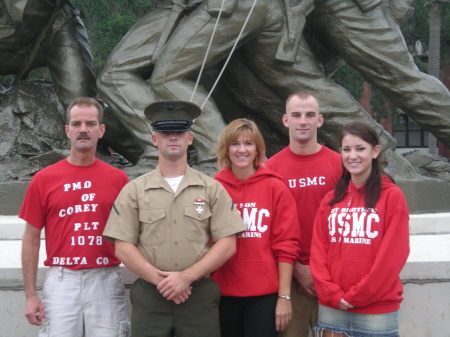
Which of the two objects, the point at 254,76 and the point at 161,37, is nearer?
the point at 161,37

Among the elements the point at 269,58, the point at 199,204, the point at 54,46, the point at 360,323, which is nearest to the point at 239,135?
the point at 199,204

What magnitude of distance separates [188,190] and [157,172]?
0.52ft

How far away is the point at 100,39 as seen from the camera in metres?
11.6

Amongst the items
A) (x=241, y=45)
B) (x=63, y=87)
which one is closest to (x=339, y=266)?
(x=241, y=45)

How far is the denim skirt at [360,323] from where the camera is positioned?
111 inches

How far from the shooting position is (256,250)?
9.86 ft

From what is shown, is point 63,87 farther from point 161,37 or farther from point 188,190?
point 188,190

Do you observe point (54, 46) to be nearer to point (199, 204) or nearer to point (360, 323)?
point (199, 204)

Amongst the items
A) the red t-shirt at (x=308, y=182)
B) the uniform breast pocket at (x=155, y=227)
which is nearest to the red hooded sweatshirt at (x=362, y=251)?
the red t-shirt at (x=308, y=182)

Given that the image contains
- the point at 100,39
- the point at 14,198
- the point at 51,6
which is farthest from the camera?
the point at 100,39

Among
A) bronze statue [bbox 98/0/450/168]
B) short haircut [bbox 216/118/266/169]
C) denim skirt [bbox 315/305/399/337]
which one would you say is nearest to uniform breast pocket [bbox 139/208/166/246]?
short haircut [bbox 216/118/266/169]

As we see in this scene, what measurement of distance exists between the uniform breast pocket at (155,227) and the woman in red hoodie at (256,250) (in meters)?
0.36

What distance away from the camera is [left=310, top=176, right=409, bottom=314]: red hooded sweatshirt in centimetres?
278

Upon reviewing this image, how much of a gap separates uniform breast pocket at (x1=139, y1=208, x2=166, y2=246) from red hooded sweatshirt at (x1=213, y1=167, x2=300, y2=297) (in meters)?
0.36
